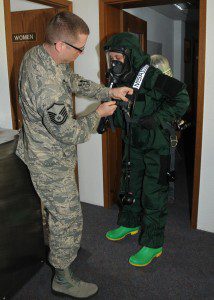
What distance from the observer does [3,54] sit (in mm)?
2166

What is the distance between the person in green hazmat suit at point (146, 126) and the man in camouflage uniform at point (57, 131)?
0.20m

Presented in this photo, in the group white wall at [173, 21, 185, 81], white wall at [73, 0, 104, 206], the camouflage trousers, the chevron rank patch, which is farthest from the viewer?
white wall at [173, 21, 185, 81]

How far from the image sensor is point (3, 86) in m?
2.24

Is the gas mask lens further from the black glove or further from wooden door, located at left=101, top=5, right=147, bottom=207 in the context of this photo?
wooden door, located at left=101, top=5, right=147, bottom=207

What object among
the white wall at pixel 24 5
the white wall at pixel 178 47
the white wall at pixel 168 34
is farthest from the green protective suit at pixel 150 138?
the white wall at pixel 178 47

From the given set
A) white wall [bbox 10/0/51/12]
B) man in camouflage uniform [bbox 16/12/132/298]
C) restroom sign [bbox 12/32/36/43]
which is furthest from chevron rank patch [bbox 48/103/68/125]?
white wall [bbox 10/0/51/12]

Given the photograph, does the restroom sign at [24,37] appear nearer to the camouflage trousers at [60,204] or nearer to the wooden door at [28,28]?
the wooden door at [28,28]

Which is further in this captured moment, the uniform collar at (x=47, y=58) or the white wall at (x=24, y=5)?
the white wall at (x=24, y=5)

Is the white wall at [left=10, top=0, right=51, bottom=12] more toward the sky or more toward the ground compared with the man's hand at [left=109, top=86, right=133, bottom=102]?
more toward the sky

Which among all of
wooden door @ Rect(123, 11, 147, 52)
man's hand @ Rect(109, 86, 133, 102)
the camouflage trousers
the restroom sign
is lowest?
the camouflage trousers

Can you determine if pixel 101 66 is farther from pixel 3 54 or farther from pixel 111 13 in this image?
pixel 3 54

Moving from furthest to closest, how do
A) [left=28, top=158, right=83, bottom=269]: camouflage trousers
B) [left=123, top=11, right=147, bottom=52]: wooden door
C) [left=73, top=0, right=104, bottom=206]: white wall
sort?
1. [left=123, top=11, right=147, bottom=52]: wooden door
2. [left=73, top=0, right=104, bottom=206]: white wall
3. [left=28, top=158, right=83, bottom=269]: camouflage trousers

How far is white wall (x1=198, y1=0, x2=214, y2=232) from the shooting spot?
2.19 metres

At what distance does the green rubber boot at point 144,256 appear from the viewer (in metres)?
2.12
